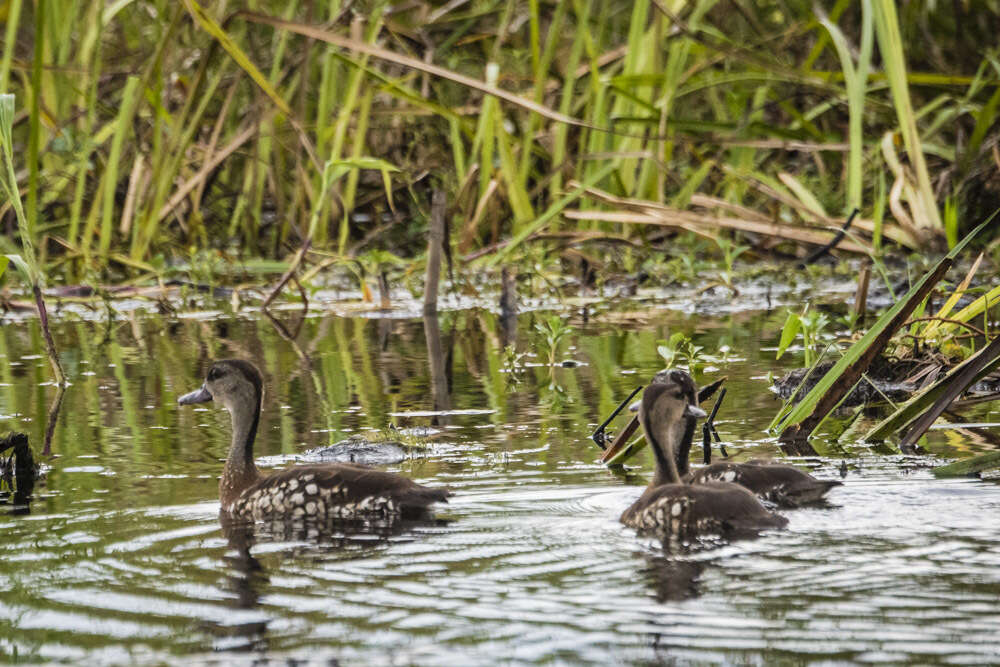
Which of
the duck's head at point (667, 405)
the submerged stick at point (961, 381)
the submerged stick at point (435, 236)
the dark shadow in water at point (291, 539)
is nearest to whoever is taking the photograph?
the dark shadow in water at point (291, 539)

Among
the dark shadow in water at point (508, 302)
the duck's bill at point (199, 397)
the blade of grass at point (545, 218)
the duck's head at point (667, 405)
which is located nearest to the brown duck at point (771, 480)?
the duck's head at point (667, 405)

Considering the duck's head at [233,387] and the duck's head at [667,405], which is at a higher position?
the duck's head at [233,387]

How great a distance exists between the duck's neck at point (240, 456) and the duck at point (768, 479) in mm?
1291

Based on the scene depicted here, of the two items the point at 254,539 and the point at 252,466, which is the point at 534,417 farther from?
the point at 254,539

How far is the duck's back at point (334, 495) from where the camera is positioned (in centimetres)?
508

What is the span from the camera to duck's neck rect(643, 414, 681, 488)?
5262 mm

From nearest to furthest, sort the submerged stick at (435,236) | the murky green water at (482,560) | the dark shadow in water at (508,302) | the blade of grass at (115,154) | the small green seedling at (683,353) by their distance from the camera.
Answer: the murky green water at (482,560), the small green seedling at (683,353), the submerged stick at (435,236), the dark shadow in water at (508,302), the blade of grass at (115,154)

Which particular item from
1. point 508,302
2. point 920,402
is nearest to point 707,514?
point 920,402

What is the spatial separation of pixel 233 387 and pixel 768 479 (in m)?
1.88

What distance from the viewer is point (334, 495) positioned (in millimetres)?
5203

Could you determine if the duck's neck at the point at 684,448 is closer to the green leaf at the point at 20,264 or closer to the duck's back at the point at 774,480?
the duck's back at the point at 774,480

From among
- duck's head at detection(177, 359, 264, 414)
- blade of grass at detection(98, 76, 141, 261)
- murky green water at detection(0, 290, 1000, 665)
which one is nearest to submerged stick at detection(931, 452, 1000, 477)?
murky green water at detection(0, 290, 1000, 665)

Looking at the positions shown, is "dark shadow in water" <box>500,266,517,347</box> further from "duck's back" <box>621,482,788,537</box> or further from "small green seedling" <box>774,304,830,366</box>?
"duck's back" <box>621,482,788,537</box>

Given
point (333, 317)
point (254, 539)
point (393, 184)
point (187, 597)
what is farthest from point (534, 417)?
point (393, 184)
